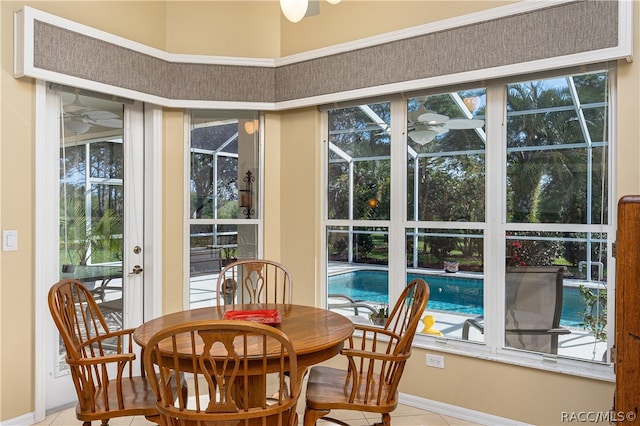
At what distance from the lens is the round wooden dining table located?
6.34ft

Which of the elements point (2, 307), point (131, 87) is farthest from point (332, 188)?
point (2, 307)

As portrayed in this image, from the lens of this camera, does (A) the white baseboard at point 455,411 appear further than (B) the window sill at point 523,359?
Yes

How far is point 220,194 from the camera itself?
3820mm

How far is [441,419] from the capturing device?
2.94m

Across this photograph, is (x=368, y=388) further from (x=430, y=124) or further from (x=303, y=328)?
(x=430, y=124)

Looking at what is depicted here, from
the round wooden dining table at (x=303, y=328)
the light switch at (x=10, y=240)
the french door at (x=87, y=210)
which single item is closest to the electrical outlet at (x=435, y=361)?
the round wooden dining table at (x=303, y=328)

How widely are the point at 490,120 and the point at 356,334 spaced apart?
1.75 m

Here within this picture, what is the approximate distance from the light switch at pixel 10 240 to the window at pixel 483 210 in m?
2.08

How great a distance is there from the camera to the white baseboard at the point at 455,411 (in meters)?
2.83

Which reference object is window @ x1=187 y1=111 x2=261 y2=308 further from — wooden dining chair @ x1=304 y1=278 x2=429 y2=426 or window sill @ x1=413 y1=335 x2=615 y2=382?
wooden dining chair @ x1=304 y1=278 x2=429 y2=426

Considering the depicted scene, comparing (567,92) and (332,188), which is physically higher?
(567,92)

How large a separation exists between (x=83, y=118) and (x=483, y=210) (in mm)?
Answer: 2761

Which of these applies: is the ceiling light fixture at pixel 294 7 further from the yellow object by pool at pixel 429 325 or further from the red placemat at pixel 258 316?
the yellow object by pool at pixel 429 325

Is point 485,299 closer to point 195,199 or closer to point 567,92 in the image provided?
point 567,92
